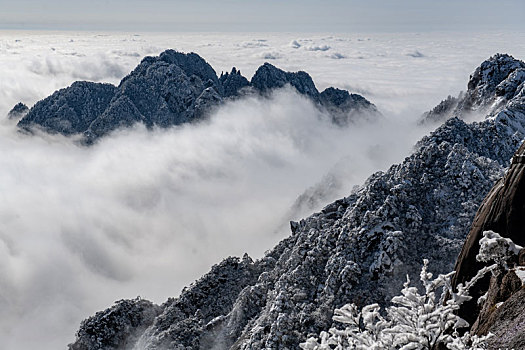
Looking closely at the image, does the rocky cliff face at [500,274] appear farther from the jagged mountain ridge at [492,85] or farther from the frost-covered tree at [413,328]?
the jagged mountain ridge at [492,85]

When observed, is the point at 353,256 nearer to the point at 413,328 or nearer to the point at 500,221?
the point at 500,221

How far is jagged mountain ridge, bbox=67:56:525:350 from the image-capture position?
5800 cm

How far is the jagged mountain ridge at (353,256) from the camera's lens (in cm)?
5800

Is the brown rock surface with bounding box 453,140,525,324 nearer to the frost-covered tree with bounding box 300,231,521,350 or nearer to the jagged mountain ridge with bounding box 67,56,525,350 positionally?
the frost-covered tree with bounding box 300,231,521,350

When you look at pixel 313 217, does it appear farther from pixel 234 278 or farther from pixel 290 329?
pixel 290 329

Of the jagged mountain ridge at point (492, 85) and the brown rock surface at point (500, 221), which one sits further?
the jagged mountain ridge at point (492, 85)

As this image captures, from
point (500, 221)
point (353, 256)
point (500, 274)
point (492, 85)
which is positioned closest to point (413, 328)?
point (500, 274)

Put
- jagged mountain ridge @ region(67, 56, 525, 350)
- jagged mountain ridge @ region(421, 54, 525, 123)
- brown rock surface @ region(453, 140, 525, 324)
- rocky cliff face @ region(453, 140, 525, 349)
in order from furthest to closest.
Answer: jagged mountain ridge @ region(421, 54, 525, 123)
jagged mountain ridge @ region(67, 56, 525, 350)
brown rock surface @ region(453, 140, 525, 324)
rocky cliff face @ region(453, 140, 525, 349)

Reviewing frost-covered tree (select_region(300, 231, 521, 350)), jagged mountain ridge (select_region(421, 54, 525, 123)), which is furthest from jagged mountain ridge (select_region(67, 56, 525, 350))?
frost-covered tree (select_region(300, 231, 521, 350))

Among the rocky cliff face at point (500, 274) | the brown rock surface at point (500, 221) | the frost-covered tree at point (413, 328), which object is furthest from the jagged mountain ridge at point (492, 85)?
the frost-covered tree at point (413, 328)

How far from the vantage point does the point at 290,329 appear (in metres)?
56.3

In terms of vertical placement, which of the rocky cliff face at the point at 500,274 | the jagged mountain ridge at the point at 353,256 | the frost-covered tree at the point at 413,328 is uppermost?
the frost-covered tree at the point at 413,328

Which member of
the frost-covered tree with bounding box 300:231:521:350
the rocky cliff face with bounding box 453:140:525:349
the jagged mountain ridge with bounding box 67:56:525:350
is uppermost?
the frost-covered tree with bounding box 300:231:521:350

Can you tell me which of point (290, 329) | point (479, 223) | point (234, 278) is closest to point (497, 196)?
point (479, 223)
